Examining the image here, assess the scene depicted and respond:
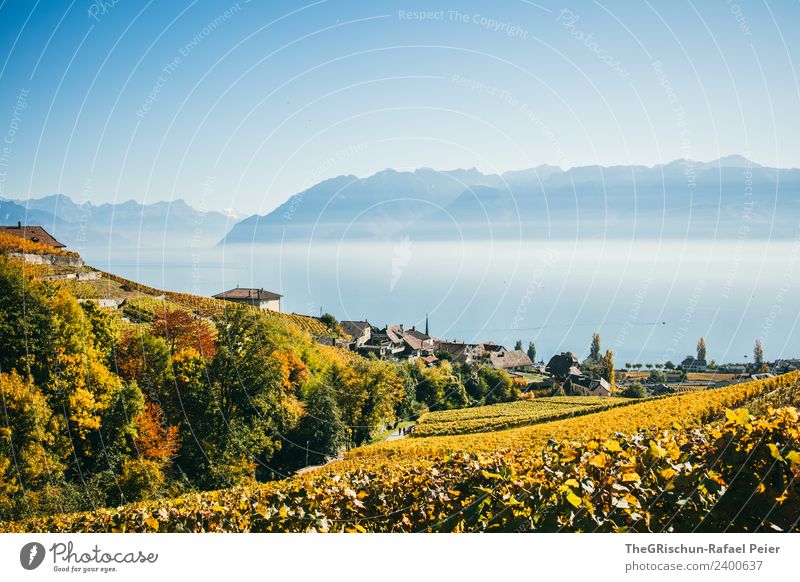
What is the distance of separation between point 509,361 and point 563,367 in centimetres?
1388

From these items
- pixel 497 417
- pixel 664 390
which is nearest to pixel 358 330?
pixel 497 417

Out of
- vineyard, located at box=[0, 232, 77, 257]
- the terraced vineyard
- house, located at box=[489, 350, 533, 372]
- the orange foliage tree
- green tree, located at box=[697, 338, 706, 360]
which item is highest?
vineyard, located at box=[0, 232, 77, 257]

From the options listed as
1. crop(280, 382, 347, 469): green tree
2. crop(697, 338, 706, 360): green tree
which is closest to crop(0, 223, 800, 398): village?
crop(697, 338, 706, 360): green tree

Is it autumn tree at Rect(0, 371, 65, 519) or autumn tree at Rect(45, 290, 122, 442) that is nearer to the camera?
autumn tree at Rect(0, 371, 65, 519)

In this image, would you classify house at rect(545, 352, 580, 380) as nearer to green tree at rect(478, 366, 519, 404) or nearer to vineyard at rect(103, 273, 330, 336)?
green tree at rect(478, 366, 519, 404)

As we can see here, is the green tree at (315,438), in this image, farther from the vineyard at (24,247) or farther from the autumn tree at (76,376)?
the vineyard at (24,247)

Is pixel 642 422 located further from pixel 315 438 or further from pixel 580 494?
pixel 315 438

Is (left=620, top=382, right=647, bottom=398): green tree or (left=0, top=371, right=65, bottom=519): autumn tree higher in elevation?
(left=0, top=371, right=65, bottom=519): autumn tree

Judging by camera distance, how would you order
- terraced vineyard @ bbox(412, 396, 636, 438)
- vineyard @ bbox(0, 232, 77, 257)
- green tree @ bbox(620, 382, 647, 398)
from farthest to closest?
green tree @ bbox(620, 382, 647, 398)
vineyard @ bbox(0, 232, 77, 257)
terraced vineyard @ bbox(412, 396, 636, 438)

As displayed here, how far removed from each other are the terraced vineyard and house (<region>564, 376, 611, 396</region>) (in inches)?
210

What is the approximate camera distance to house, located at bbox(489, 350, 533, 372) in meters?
61.7

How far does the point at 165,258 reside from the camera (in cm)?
1227
